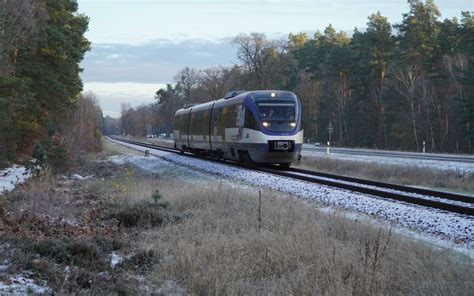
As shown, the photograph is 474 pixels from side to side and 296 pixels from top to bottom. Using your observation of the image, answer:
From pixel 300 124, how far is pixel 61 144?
1123 cm

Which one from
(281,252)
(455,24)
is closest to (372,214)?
(281,252)

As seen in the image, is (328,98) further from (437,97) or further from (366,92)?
(437,97)

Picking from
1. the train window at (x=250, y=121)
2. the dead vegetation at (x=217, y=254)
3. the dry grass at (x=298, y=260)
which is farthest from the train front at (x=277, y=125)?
the dry grass at (x=298, y=260)

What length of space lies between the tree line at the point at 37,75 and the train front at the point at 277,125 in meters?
9.03

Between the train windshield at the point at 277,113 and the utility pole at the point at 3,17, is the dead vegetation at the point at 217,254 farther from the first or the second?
the train windshield at the point at 277,113

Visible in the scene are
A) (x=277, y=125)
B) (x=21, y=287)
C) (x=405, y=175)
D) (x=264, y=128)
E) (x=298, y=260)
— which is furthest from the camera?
(x=277, y=125)

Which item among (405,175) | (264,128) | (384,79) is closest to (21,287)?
(264,128)

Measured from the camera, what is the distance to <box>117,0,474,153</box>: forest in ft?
175

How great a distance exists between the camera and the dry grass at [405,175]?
1931cm

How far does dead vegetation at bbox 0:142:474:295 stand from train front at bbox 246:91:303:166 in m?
12.0

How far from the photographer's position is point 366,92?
67000mm

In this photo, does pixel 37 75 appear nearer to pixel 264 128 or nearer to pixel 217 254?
pixel 264 128

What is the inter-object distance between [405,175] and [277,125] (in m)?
5.82

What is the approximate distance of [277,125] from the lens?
2350cm
